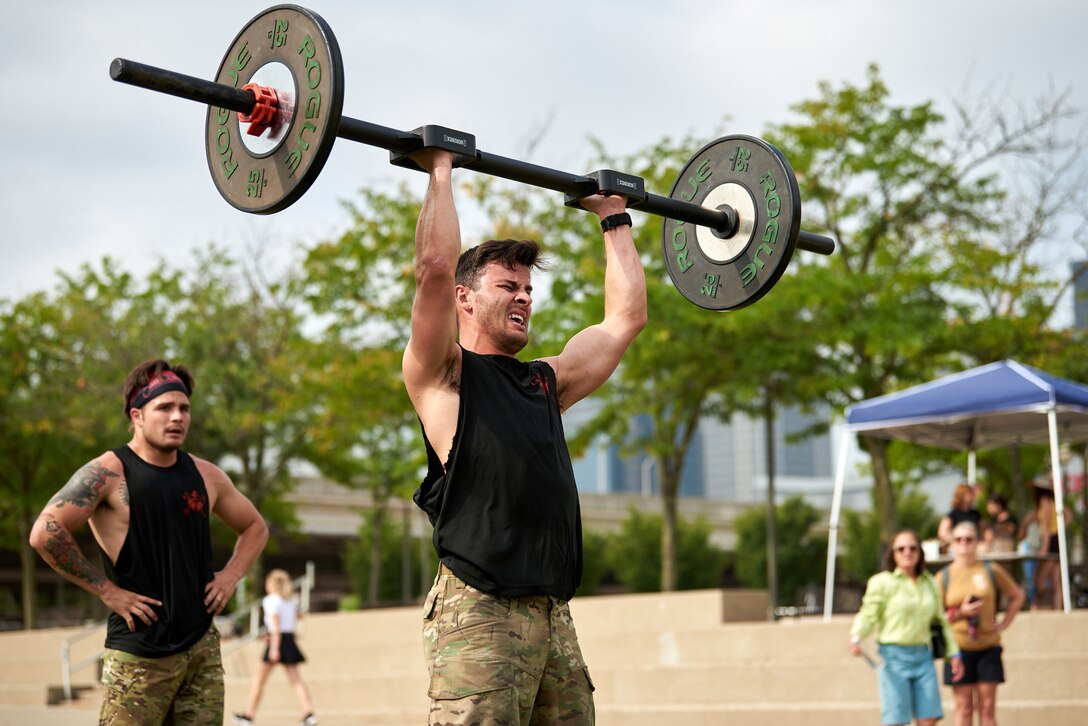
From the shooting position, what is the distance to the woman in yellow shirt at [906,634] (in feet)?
27.3

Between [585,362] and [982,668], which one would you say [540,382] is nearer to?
[585,362]

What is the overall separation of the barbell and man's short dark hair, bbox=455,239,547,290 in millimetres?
209

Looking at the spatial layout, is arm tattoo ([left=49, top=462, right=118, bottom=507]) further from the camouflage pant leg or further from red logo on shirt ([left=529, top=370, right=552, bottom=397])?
the camouflage pant leg

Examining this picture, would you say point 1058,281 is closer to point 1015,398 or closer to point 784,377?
point 784,377

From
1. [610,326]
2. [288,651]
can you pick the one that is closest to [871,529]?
[288,651]

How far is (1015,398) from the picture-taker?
12.9 m

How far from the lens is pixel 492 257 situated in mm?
3773

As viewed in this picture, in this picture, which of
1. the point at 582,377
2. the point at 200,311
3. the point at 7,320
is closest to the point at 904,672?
the point at 582,377

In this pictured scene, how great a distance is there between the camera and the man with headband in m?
4.76

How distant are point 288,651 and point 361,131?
11.1m

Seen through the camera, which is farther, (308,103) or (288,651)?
(288,651)

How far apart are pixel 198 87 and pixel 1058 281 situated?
795 inches

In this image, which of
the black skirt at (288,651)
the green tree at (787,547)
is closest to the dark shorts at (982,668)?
the black skirt at (288,651)

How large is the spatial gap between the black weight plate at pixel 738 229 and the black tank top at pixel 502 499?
1.06m
